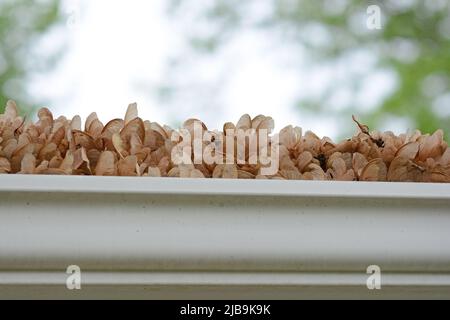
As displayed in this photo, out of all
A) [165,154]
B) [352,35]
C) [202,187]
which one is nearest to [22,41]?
[352,35]

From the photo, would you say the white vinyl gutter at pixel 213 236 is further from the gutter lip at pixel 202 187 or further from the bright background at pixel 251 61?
the bright background at pixel 251 61

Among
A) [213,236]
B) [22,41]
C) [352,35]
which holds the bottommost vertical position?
[213,236]

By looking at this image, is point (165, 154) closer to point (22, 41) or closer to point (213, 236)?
point (213, 236)

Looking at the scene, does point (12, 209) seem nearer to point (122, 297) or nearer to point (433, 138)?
point (122, 297)

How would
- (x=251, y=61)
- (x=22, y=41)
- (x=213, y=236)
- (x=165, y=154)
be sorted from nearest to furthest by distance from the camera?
(x=213, y=236), (x=165, y=154), (x=22, y=41), (x=251, y=61)

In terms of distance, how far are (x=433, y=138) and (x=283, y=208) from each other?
0.24 meters

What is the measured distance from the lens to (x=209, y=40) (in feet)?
13.5

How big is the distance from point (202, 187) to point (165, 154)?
0.12 metres

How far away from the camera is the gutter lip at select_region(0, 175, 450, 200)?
1.63ft

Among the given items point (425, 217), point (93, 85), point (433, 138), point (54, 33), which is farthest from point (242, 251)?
point (54, 33)

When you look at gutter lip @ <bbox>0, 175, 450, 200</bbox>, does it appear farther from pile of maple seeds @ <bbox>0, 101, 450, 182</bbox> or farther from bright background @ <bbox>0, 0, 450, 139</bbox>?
bright background @ <bbox>0, 0, 450, 139</bbox>

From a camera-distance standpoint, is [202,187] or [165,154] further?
[165,154]

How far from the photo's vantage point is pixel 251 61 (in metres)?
3.99

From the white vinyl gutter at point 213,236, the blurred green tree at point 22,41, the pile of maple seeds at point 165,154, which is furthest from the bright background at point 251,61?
the white vinyl gutter at point 213,236
